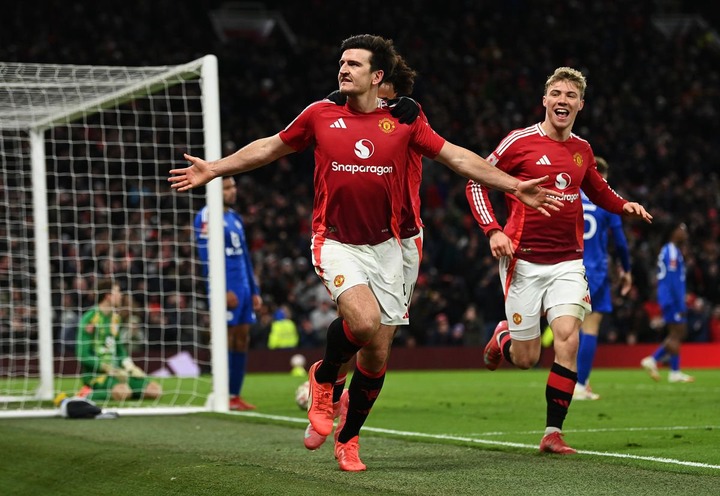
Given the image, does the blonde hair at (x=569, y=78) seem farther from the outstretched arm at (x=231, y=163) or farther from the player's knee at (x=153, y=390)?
the player's knee at (x=153, y=390)

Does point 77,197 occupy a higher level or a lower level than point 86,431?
higher

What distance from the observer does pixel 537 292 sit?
7.65 metres

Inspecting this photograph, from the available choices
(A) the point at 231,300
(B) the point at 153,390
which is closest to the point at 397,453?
(A) the point at 231,300

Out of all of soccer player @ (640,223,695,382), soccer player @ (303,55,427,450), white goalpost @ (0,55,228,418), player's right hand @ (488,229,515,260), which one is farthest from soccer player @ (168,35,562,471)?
soccer player @ (640,223,695,382)

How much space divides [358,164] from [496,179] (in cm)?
74

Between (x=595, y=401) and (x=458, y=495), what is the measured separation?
6960 millimetres

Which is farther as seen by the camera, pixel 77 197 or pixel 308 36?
pixel 308 36

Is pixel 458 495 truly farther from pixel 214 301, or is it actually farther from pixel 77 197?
pixel 77 197

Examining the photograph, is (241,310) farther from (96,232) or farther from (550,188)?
(96,232)

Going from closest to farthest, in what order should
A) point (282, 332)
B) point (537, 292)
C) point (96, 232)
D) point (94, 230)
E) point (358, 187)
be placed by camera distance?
point (358, 187)
point (537, 292)
point (94, 230)
point (96, 232)
point (282, 332)

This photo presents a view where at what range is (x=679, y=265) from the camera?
16.4 meters

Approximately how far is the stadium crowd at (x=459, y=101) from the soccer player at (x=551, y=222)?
41.3ft

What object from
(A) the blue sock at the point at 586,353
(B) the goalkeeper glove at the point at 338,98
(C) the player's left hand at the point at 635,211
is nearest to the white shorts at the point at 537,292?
(C) the player's left hand at the point at 635,211

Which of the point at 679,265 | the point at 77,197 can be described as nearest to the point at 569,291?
the point at 679,265
